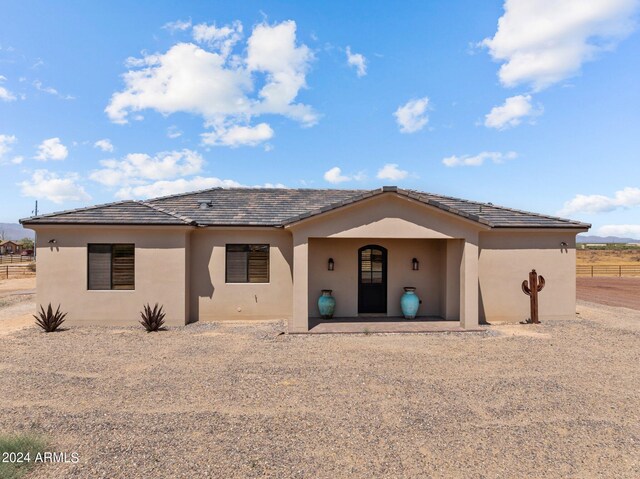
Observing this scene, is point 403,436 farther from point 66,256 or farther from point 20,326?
→ point 20,326

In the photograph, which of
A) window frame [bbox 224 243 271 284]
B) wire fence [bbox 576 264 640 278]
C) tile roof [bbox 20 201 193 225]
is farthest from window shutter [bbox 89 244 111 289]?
wire fence [bbox 576 264 640 278]

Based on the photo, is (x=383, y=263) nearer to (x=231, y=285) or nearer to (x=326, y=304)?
(x=326, y=304)

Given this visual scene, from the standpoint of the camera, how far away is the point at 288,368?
7578 millimetres

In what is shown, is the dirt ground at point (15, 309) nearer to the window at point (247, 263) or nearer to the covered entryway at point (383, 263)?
the window at point (247, 263)

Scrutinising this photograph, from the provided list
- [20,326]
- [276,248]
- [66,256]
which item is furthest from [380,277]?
[20,326]

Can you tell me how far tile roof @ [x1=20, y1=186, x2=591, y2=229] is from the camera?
36.9 ft

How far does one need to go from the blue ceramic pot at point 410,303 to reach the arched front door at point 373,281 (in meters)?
0.80

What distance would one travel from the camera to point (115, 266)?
11633 millimetres

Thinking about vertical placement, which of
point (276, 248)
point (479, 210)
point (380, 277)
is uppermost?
point (479, 210)

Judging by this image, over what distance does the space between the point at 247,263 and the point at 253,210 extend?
2267 millimetres

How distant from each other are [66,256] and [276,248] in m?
6.87

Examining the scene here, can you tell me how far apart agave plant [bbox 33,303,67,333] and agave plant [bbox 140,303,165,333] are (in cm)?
247

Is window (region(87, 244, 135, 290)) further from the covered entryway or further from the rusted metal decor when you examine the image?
the rusted metal decor

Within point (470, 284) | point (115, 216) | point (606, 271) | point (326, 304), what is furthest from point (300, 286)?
point (606, 271)
